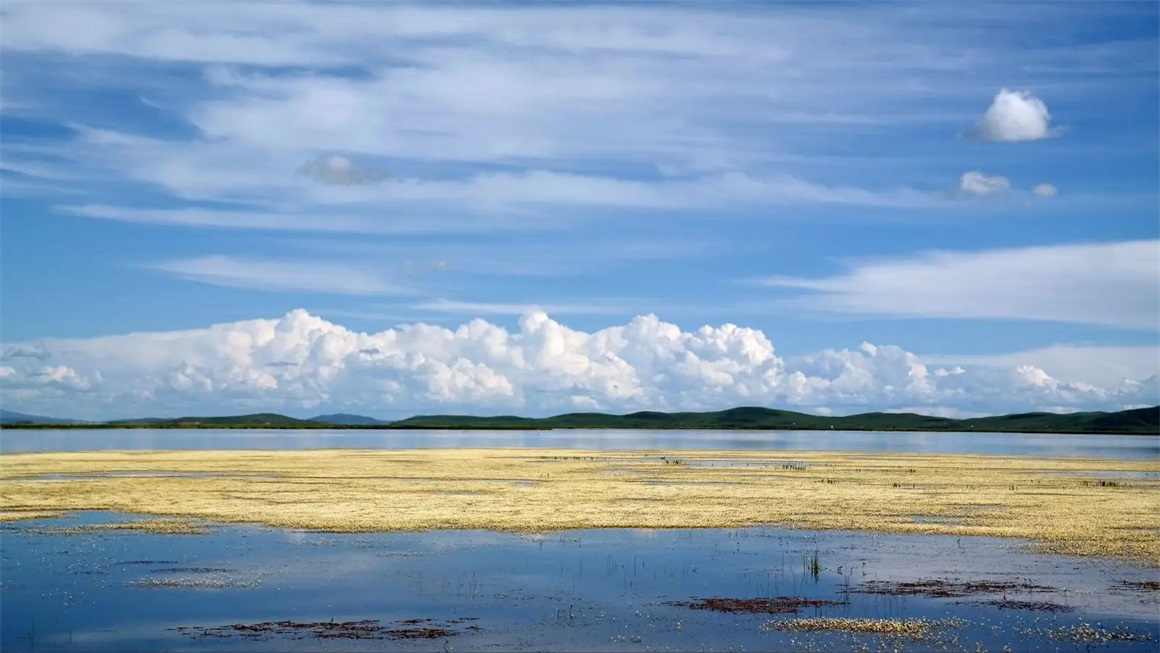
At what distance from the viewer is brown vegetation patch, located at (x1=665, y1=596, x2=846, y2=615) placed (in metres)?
29.9

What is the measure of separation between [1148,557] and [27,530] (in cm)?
4375

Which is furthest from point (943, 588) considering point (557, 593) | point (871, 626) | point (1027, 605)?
point (557, 593)

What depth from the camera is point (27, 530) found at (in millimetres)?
44375

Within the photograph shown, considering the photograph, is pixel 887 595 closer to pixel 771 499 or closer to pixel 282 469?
pixel 771 499

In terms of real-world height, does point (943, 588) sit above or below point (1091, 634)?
above

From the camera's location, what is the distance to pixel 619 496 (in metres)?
60.8

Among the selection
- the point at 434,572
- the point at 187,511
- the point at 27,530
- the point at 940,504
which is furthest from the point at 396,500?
the point at 940,504

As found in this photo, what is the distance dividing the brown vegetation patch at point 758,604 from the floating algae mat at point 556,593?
0.38 feet

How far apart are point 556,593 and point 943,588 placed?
38.7 ft

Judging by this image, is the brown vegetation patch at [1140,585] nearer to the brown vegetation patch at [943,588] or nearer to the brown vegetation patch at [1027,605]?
the brown vegetation patch at [943,588]

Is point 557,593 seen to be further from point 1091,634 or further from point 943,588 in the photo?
point 1091,634

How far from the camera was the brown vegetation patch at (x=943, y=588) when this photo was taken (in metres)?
31.9

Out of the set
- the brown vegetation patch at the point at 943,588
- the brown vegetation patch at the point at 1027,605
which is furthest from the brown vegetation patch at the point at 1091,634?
the brown vegetation patch at the point at 943,588

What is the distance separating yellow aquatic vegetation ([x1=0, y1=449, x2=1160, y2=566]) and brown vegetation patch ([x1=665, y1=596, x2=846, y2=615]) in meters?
14.3
